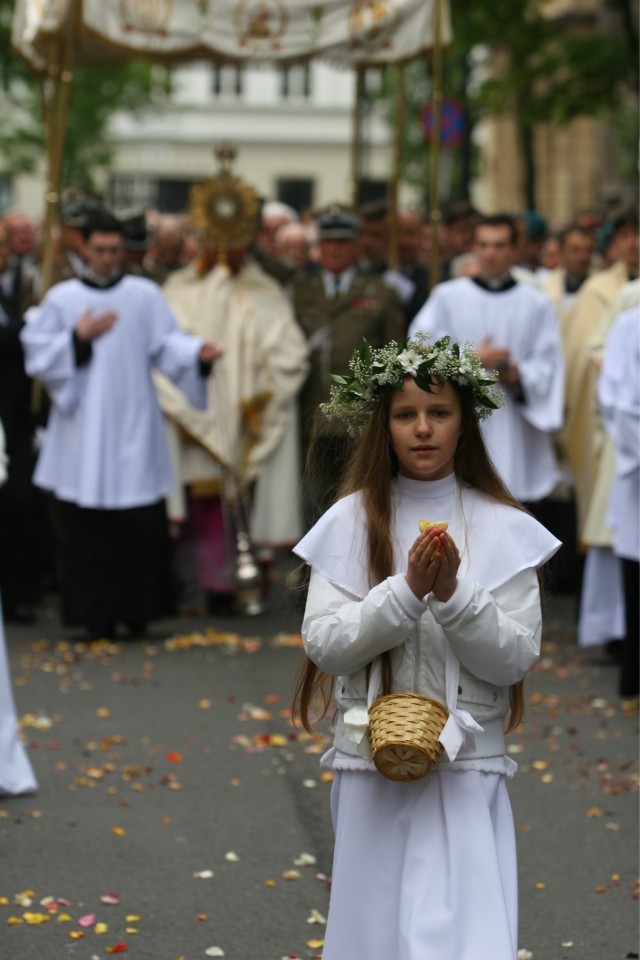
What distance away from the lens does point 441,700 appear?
4.44 m

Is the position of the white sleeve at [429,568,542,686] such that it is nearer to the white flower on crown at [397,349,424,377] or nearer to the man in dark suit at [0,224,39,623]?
the white flower on crown at [397,349,424,377]

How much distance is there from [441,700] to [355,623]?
0.31m

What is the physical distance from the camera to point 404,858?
173 inches

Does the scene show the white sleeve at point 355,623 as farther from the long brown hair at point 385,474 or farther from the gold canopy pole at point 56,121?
the gold canopy pole at point 56,121

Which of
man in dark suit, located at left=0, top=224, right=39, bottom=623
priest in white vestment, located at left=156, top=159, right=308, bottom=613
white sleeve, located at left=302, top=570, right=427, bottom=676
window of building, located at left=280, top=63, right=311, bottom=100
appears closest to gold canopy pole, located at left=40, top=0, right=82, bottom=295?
man in dark suit, located at left=0, top=224, right=39, bottom=623

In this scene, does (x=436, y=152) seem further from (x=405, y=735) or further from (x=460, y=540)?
(x=405, y=735)

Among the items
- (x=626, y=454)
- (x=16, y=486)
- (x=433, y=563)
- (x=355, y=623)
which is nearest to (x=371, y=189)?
(x=16, y=486)

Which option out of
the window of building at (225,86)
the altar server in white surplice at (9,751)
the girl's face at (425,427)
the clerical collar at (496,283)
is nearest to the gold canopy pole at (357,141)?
the clerical collar at (496,283)

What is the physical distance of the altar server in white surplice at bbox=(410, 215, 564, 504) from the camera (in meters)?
10.9

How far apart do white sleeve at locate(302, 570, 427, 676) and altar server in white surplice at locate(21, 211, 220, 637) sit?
6447mm

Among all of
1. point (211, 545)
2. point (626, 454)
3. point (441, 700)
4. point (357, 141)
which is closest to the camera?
point (441, 700)

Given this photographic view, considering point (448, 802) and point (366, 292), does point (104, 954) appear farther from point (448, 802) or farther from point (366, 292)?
point (366, 292)

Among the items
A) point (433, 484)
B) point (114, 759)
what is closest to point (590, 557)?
point (114, 759)

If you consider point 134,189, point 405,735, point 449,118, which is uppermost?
point 449,118
